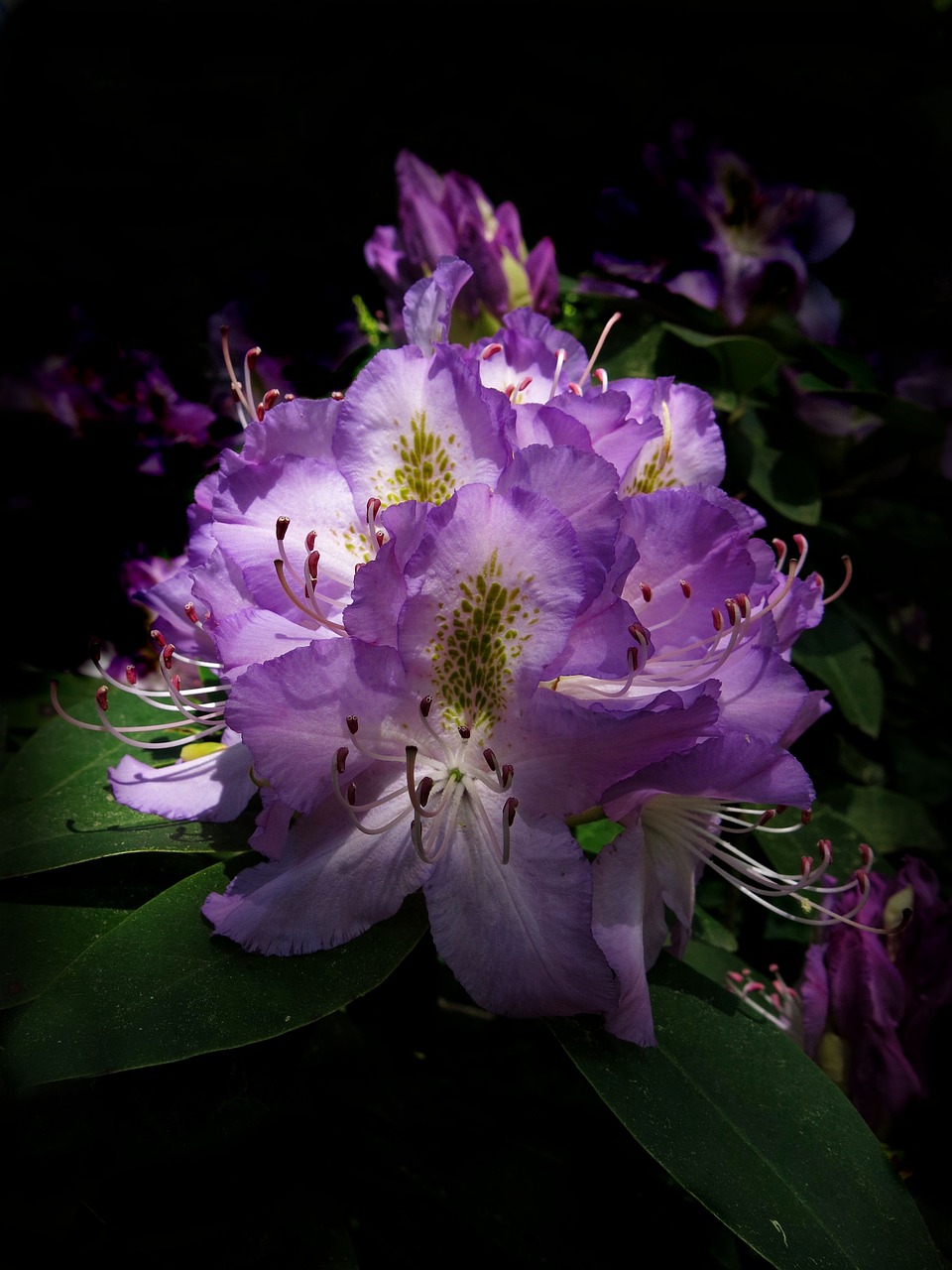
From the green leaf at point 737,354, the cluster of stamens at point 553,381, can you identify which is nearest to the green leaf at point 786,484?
the green leaf at point 737,354

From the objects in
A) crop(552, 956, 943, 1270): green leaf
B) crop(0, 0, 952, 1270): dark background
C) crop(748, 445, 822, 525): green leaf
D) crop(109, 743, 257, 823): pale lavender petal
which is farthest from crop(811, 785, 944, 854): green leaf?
crop(109, 743, 257, 823): pale lavender petal

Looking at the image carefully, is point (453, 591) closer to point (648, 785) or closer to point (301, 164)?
point (648, 785)

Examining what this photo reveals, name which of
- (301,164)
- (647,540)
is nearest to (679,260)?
(647,540)

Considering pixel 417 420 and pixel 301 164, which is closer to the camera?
pixel 417 420

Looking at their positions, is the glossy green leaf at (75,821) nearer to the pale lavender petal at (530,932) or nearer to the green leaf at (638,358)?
the pale lavender petal at (530,932)

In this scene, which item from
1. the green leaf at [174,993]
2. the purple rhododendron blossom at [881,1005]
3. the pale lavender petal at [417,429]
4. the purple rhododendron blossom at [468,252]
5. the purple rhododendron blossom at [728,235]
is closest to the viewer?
the green leaf at [174,993]

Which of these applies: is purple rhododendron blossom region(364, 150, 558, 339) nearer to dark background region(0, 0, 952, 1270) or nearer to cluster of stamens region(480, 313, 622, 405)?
dark background region(0, 0, 952, 1270)
